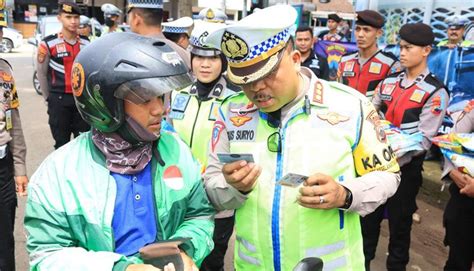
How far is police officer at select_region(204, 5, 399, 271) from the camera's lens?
1.84 m

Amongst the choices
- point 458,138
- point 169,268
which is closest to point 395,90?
point 458,138

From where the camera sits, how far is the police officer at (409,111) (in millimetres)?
3963

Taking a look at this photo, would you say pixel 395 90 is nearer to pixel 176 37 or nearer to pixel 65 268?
pixel 176 37

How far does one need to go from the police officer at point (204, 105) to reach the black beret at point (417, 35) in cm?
171

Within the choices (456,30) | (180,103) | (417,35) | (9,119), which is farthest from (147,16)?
(456,30)

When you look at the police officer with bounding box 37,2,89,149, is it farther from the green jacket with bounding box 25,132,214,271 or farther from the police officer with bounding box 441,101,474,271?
the police officer with bounding box 441,101,474,271

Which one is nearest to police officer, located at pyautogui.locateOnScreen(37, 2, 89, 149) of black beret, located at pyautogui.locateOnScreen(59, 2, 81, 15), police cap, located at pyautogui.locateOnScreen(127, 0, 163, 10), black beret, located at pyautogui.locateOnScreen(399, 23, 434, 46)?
black beret, located at pyautogui.locateOnScreen(59, 2, 81, 15)

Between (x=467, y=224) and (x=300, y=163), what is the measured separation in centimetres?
214

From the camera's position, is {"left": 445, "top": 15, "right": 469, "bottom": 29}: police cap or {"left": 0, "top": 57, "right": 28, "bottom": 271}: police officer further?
{"left": 445, "top": 15, "right": 469, "bottom": 29}: police cap

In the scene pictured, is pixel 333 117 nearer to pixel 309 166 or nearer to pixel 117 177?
pixel 309 166

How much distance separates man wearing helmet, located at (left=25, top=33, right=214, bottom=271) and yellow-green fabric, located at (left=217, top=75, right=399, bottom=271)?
1.01 feet

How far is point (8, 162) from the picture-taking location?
330cm

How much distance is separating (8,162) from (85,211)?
2.07 meters

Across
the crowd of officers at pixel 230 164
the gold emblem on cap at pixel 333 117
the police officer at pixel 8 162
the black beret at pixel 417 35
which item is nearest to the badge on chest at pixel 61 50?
the police officer at pixel 8 162
